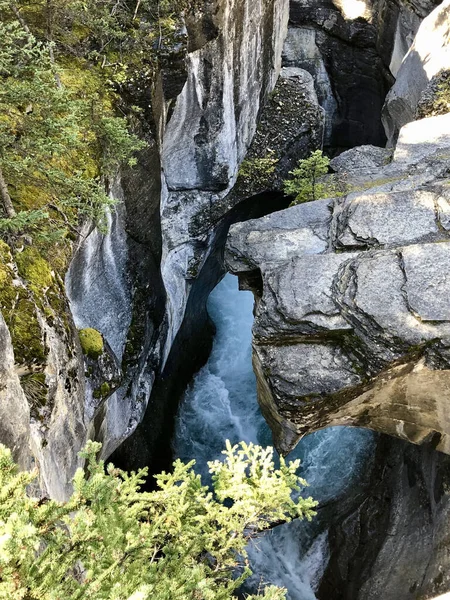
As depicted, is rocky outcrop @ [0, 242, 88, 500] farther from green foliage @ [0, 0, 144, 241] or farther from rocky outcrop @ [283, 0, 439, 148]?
rocky outcrop @ [283, 0, 439, 148]

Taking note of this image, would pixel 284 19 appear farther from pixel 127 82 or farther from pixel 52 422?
pixel 52 422

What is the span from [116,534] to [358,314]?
5239 millimetres

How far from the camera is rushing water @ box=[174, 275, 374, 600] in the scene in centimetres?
1362

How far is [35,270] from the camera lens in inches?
278

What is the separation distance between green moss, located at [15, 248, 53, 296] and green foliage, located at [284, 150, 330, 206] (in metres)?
7.03

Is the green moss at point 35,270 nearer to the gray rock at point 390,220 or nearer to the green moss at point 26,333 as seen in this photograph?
the green moss at point 26,333

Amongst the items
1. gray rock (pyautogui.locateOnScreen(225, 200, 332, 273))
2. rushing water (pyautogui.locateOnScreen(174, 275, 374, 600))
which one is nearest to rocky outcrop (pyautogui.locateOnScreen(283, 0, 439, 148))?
rushing water (pyautogui.locateOnScreen(174, 275, 374, 600))

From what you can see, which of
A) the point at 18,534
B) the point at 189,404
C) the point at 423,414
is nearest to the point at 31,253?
the point at 18,534

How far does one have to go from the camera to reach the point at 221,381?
18.7 m

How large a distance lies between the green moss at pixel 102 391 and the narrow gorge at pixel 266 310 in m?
0.10

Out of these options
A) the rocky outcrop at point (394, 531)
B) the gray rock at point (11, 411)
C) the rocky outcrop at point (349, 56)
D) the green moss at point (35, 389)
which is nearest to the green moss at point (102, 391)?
the green moss at point (35, 389)

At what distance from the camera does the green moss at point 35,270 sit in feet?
22.6

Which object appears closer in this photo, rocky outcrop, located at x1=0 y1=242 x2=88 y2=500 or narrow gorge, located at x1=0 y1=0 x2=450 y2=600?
rocky outcrop, located at x1=0 y1=242 x2=88 y2=500

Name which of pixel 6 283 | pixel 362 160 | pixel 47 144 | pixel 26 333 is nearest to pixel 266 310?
pixel 26 333
